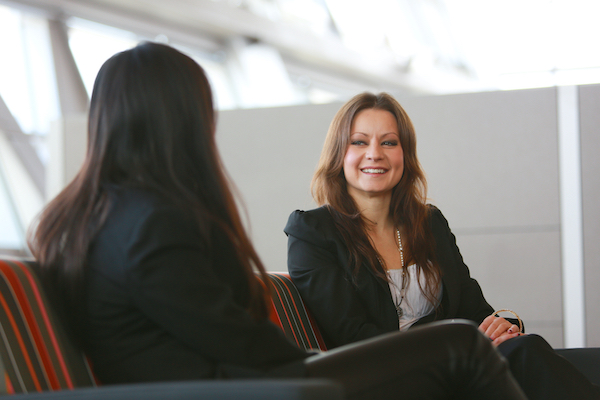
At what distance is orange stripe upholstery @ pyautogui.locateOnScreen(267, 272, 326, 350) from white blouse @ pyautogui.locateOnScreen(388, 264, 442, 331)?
0.30 meters

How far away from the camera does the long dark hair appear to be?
3.64 feet

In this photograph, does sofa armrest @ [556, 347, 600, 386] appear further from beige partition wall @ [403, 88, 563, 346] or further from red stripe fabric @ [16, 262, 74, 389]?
red stripe fabric @ [16, 262, 74, 389]

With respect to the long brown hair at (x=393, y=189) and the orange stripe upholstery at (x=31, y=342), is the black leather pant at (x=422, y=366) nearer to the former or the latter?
the orange stripe upholstery at (x=31, y=342)

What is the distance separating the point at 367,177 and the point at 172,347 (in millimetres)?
1287

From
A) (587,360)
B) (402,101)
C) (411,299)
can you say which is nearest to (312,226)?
(411,299)

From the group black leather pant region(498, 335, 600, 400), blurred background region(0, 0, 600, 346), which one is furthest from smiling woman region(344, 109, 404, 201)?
blurred background region(0, 0, 600, 346)

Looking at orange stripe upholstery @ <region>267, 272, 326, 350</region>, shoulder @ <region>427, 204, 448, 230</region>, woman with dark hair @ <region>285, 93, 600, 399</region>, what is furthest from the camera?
shoulder @ <region>427, 204, 448, 230</region>

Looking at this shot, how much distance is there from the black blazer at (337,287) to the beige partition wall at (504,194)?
3.24 feet

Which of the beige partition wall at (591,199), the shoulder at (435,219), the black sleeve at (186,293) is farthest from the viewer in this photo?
the beige partition wall at (591,199)

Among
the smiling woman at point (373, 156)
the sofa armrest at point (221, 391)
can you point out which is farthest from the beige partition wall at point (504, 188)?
the sofa armrest at point (221, 391)

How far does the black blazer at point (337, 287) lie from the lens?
1914 millimetres

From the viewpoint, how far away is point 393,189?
7.68 feet

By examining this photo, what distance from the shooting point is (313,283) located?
1993 millimetres

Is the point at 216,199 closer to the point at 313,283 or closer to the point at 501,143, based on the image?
the point at 313,283
